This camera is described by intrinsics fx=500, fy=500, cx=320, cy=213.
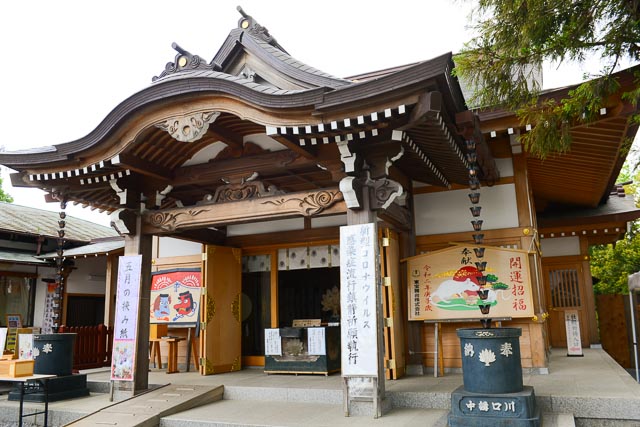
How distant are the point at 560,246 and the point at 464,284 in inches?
215

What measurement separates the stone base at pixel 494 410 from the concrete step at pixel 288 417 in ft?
0.99

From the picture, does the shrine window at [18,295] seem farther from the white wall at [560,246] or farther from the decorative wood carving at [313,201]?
the white wall at [560,246]

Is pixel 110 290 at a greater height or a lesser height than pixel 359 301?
greater

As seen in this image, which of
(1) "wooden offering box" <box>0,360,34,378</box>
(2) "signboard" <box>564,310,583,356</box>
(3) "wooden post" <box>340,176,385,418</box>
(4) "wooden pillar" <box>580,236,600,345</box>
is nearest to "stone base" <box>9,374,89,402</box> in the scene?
(1) "wooden offering box" <box>0,360,34,378</box>

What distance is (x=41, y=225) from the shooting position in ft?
45.7

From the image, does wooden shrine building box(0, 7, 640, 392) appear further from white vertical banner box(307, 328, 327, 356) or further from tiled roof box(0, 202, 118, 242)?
tiled roof box(0, 202, 118, 242)

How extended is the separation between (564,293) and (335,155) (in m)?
7.71

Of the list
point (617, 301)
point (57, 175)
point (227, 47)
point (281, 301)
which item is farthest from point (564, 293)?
point (57, 175)

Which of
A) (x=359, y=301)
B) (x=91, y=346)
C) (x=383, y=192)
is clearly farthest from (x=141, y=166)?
(x=91, y=346)

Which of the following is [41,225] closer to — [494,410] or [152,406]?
[152,406]

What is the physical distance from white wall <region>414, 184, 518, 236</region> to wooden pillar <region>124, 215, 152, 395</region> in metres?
4.07

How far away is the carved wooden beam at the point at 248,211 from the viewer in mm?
5941

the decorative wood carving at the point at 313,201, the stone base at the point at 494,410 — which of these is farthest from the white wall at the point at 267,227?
the stone base at the point at 494,410

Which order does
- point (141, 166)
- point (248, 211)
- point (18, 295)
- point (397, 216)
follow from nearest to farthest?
point (248, 211) → point (141, 166) → point (397, 216) → point (18, 295)
